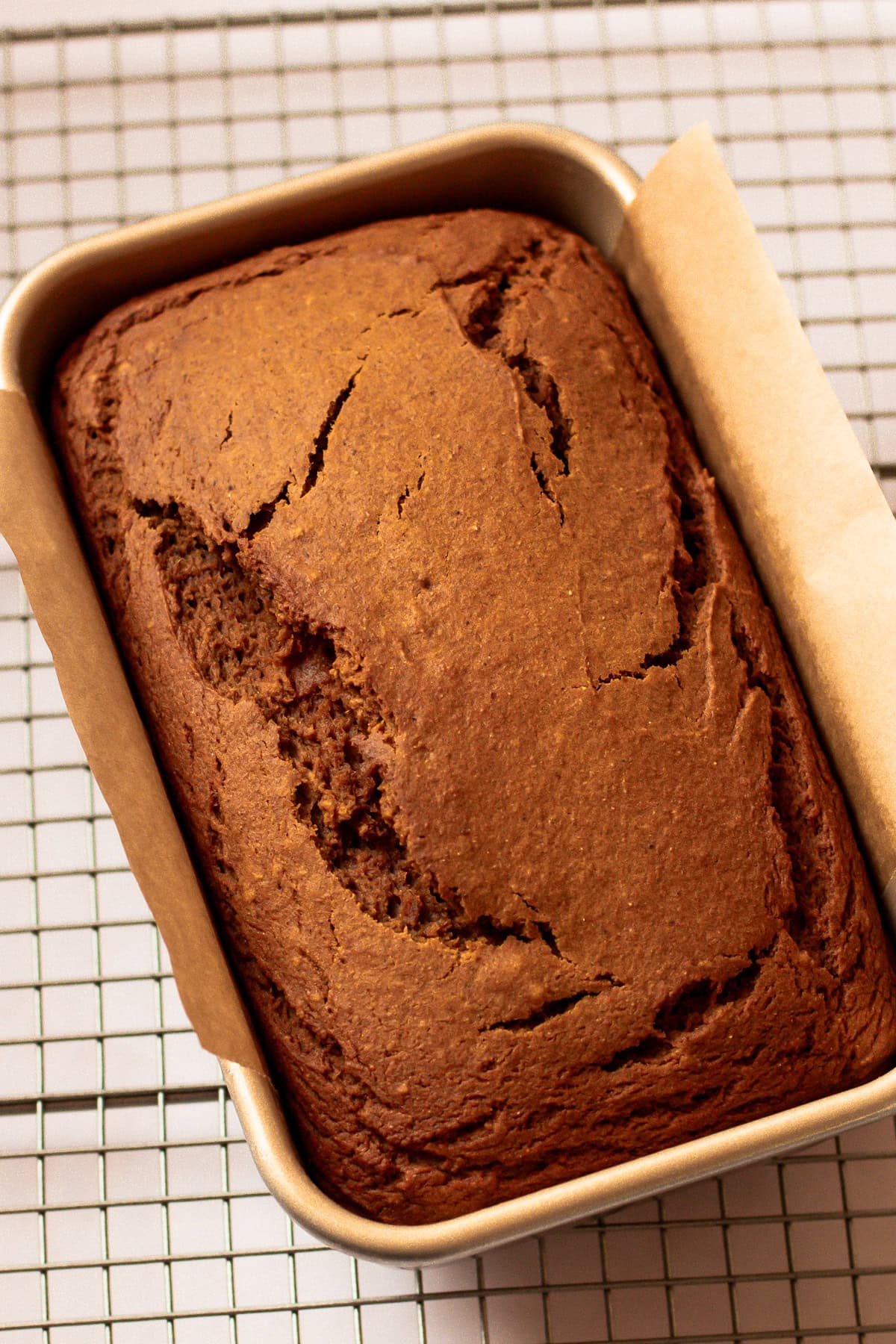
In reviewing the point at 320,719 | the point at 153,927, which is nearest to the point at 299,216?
the point at 320,719

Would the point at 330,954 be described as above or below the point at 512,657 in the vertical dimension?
below

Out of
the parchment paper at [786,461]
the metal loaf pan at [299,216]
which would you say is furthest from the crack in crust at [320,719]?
the parchment paper at [786,461]

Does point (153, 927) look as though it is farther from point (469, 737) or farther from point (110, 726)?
point (469, 737)

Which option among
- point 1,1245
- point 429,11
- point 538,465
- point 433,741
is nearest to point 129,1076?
point 1,1245

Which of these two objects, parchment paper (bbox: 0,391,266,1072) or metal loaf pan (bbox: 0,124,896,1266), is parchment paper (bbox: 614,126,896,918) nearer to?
metal loaf pan (bbox: 0,124,896,1266)

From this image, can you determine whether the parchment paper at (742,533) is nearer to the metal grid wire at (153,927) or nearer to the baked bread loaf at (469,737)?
the baked bread loaf at (469,737)

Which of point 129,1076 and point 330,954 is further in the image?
point 129,1076

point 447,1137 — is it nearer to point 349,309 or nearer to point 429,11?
point 349,309
